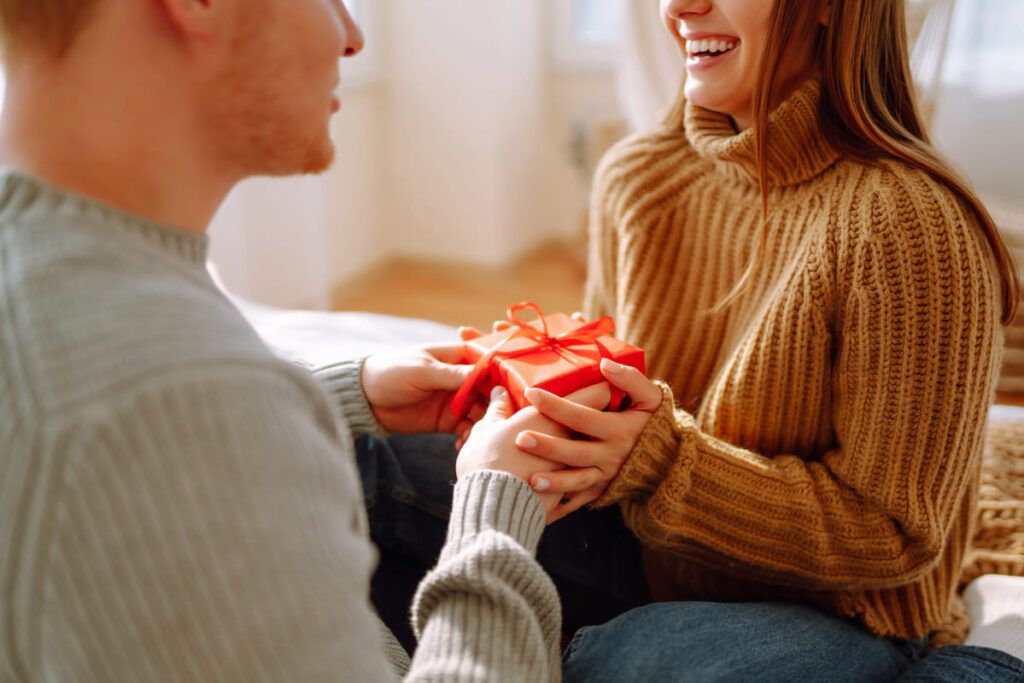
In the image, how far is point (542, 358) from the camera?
966 mm

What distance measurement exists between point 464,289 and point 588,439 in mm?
2217

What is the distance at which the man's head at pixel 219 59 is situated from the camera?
1.87ft

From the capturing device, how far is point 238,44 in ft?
2.05

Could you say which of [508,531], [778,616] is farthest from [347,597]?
[778,616]

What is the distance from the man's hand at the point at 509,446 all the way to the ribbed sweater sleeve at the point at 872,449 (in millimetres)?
86

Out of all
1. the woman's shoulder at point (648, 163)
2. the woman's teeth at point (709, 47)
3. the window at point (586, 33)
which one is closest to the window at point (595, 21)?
the window at point (586, 33)

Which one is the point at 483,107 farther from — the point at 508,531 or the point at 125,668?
the point at 125,668

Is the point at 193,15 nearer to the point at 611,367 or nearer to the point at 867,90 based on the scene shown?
the point at 611,367

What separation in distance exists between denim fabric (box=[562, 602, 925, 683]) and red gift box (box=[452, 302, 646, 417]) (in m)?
0.24

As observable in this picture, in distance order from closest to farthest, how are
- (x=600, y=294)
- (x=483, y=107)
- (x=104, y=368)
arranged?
(x=104, y=368), (x=600, y=294), (x=483, y=107)

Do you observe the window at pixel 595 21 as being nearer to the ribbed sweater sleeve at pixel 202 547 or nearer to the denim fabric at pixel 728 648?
the denim fabric at pixel 728 648

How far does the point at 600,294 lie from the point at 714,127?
342mm

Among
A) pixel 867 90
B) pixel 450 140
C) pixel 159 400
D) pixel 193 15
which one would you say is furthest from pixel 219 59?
pixel 450 140

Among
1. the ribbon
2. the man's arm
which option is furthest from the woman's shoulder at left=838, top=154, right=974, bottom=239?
the man's arm
